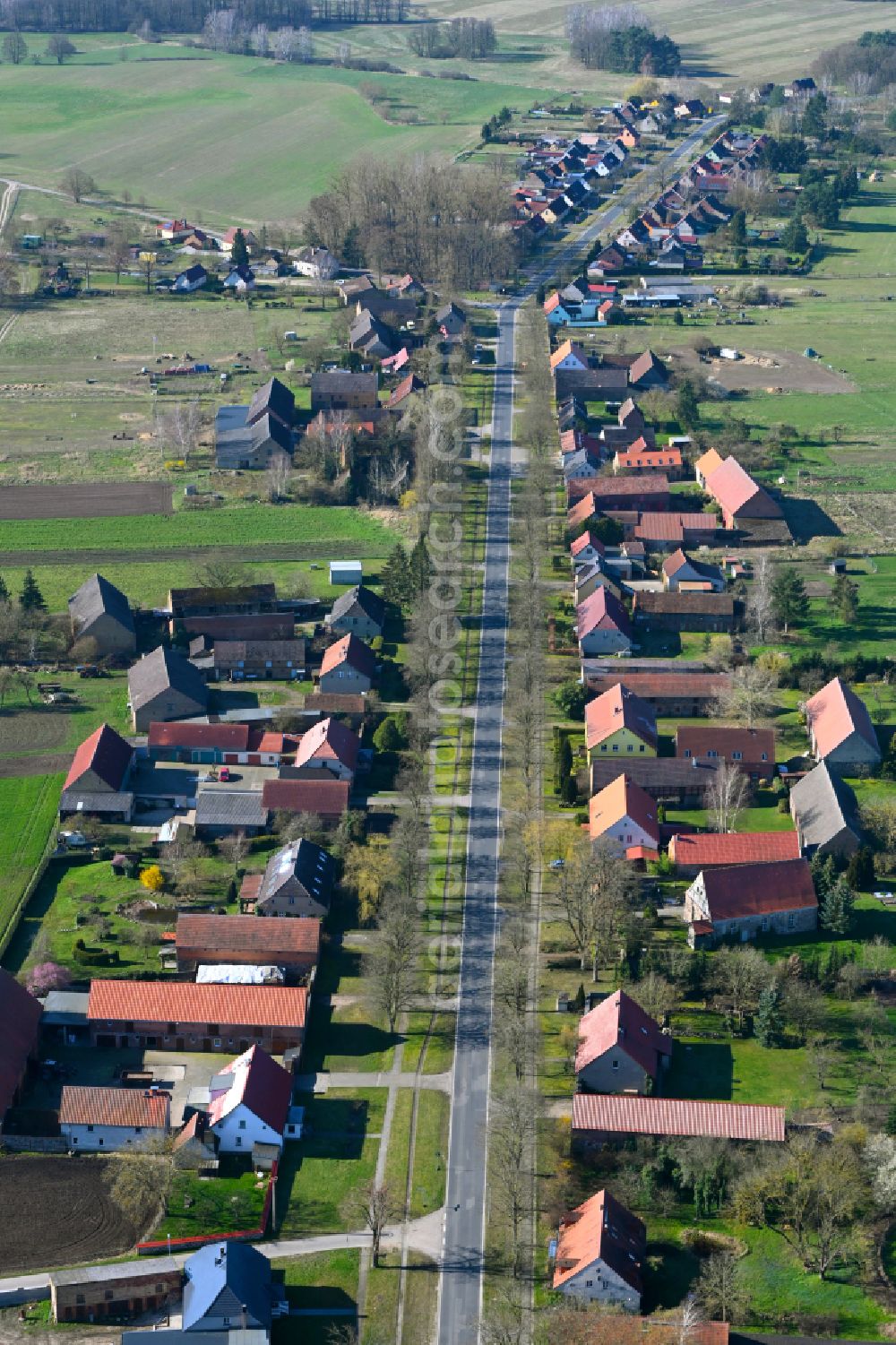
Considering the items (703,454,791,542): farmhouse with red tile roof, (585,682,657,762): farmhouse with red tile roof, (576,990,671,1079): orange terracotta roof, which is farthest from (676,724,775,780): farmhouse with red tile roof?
(703,454,791,542): farmhouse with red tile roof

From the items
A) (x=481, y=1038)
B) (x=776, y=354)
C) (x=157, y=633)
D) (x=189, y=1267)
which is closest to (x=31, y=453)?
(x=157, y=633)

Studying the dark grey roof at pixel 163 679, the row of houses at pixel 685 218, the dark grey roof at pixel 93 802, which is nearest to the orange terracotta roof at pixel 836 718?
the dark grey roof at pixel 163 679

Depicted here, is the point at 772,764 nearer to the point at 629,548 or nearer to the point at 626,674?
the point at 626,674

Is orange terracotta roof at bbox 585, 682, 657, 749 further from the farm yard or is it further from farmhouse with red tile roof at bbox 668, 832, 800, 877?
the farm yard

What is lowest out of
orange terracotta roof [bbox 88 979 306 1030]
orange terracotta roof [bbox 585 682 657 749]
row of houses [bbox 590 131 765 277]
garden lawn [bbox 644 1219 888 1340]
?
garden lawn [bbox 644 1219 888 1340]

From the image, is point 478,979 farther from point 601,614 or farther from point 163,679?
point 601,614

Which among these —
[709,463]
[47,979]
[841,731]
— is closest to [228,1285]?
[47,979]
